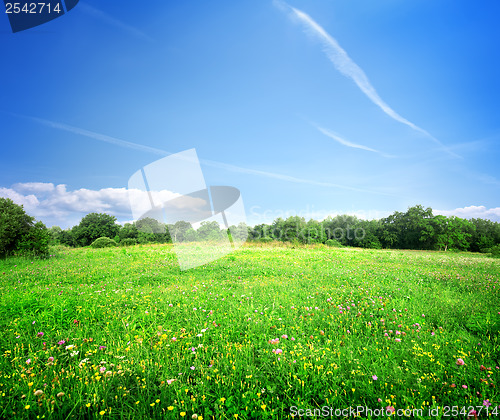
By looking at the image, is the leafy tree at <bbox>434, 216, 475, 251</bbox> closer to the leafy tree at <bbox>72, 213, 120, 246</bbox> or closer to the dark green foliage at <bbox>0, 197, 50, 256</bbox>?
the dark green foliage at <bbox>0, 197, 50, 256</bbox>

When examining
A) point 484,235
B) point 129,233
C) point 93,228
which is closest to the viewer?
point 484,235

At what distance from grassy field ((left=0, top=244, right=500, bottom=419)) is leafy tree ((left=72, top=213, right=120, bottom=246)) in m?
68.7

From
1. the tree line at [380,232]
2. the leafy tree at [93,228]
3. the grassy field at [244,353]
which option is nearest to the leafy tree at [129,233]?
the tree line at [380,232]

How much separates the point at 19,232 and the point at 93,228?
58.6 metres

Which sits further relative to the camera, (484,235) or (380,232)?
(380,232)

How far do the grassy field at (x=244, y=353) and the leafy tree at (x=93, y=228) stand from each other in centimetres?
6866

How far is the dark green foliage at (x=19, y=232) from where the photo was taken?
13.5 m

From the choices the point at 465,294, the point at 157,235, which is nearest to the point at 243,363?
the point at 465,294

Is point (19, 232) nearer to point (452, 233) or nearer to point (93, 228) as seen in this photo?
point (93, 228)

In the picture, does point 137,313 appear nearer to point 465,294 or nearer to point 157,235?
point 465,294

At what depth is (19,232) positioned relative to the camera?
14141 millimetres

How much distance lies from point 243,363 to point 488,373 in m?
3.15

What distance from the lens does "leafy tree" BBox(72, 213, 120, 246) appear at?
64.1 m

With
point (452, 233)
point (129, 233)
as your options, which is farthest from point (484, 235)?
point (129, 233)
